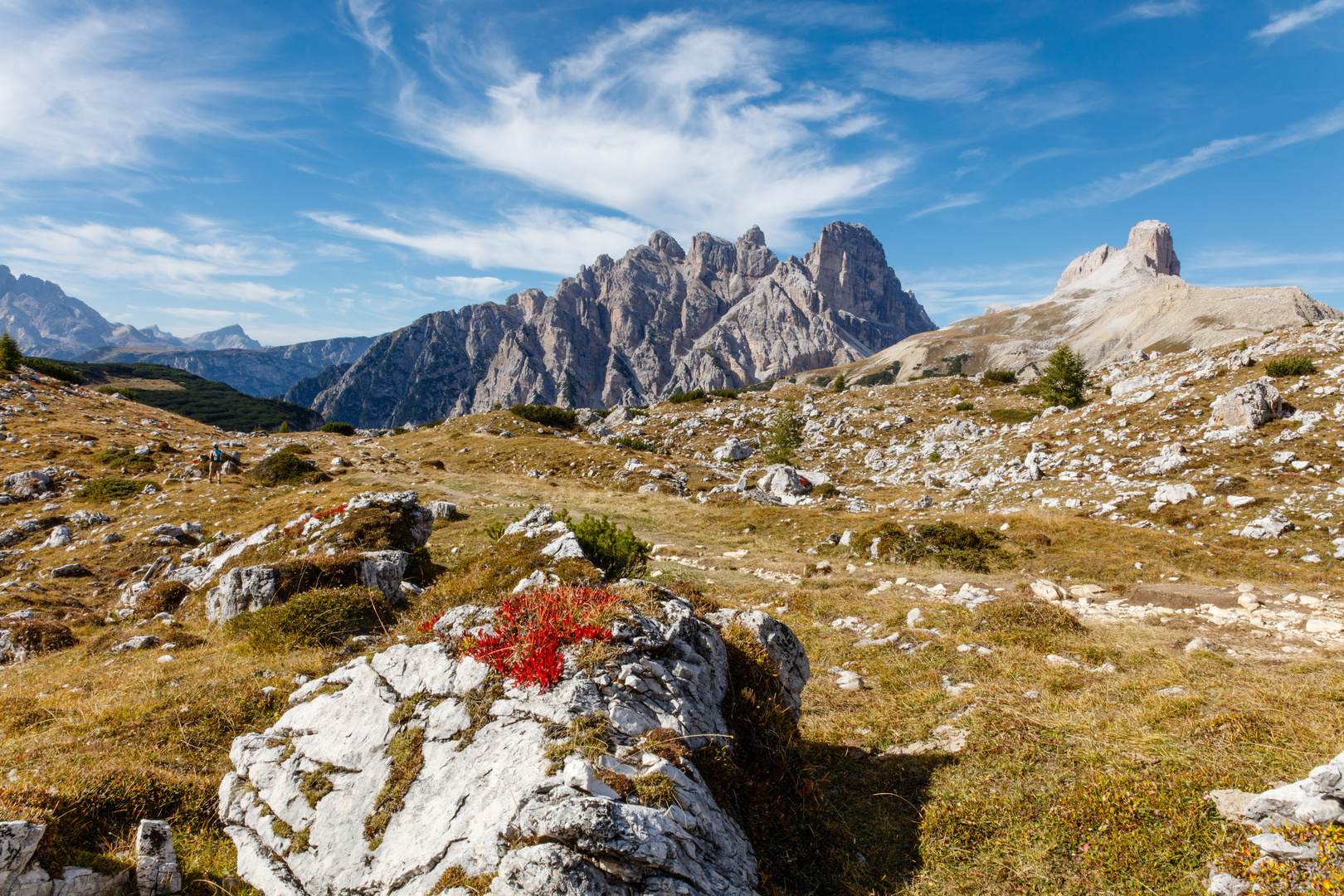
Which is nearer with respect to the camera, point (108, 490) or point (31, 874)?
point (31, 874)

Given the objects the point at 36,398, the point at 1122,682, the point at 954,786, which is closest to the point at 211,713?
the point at 954,786

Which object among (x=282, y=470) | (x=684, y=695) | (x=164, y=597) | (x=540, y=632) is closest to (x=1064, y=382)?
(x=684, y=695)

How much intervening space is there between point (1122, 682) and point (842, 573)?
10607 millimetres

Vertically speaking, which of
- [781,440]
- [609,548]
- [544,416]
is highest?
[544,416]

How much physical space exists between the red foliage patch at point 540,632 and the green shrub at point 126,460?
3409 cm

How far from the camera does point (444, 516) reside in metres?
27.3

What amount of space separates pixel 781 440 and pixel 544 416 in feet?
87.4

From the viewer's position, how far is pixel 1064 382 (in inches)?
1841

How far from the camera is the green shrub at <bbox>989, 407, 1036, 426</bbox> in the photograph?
158 ft

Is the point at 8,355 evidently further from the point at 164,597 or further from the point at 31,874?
the point at 31,874

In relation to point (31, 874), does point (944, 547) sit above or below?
below

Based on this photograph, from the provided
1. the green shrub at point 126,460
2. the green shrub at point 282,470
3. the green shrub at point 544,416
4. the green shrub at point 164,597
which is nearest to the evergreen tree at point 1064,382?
the green shrub at point 544,416

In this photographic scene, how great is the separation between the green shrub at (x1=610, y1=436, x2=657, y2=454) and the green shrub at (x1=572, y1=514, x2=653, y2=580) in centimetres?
3278

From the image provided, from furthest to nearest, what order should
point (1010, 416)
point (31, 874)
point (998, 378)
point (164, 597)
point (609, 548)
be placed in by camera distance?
point (998, 378) → point (1010, 416) → point (609, 548) → point (164, 597) → point (31, 874)
